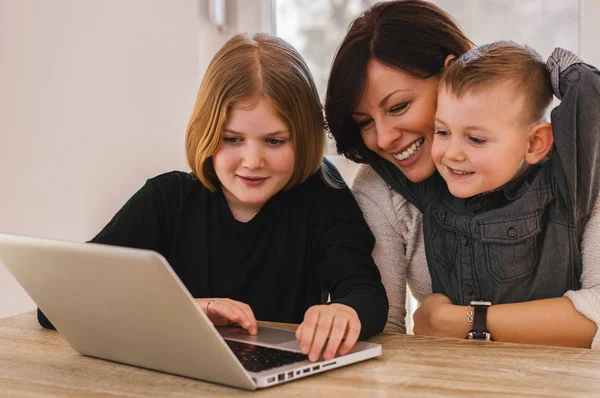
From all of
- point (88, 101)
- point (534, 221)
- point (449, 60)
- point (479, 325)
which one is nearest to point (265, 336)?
point (479, 325)

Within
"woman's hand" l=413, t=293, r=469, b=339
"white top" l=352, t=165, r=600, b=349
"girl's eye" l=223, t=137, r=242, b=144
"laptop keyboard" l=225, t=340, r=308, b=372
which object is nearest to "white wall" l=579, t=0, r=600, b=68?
"white top" l=352, t=165, r=600, b=349

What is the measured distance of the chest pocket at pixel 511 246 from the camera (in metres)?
1.26

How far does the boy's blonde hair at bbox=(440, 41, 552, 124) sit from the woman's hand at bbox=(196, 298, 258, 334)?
47 centimetres

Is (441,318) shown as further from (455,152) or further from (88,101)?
(88,101)

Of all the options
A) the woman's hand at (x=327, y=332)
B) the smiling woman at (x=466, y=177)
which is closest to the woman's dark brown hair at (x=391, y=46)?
the smiling woman at (x=466, y=177)

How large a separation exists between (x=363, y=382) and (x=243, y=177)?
579mm

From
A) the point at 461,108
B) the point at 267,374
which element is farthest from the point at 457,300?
the point at 267,374

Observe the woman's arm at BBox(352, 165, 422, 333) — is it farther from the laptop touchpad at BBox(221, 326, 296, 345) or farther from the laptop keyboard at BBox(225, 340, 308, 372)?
the laptop keyboard at BBox(225, 340, 308, 372)

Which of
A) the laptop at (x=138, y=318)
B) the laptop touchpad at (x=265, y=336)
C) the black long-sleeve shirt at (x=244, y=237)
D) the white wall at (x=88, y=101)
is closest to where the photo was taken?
the laptop at (x=138, y=318)

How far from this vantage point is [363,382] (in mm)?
875

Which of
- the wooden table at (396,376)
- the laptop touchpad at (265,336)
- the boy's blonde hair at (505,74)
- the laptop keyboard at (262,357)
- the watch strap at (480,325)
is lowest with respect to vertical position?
the watch strap at (480,325)

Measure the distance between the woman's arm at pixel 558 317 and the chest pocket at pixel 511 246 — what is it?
7 centimetres

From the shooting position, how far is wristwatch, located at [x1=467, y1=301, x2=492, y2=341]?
1.22 m

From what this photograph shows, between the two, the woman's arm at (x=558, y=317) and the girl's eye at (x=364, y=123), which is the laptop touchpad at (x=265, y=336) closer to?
the woman's arm at (x=558, y=317)
